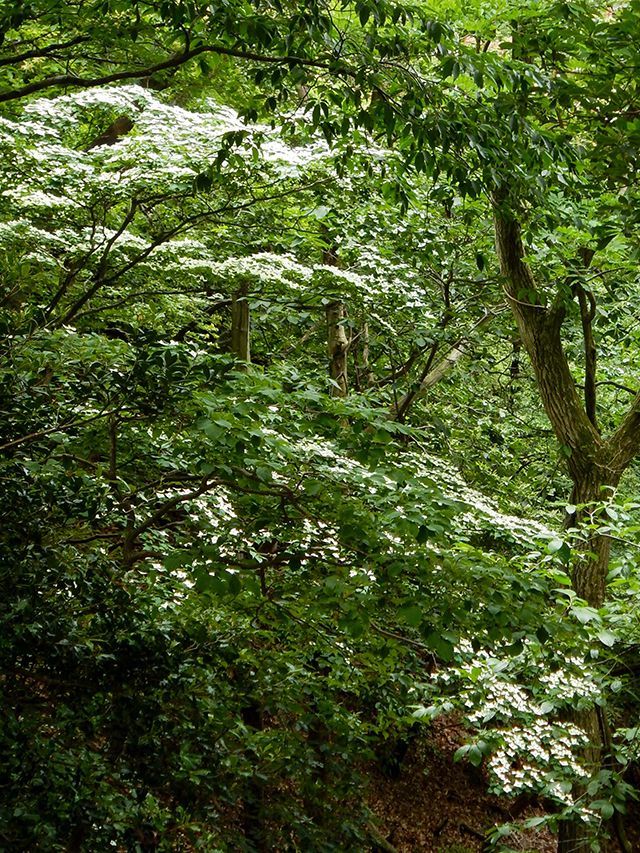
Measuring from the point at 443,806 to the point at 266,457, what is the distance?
28.1 feet

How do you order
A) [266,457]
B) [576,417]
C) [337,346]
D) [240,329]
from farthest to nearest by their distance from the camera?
[337,346]
[240,329]
[576,417]
[266,457]

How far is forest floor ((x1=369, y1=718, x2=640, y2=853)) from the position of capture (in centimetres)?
947

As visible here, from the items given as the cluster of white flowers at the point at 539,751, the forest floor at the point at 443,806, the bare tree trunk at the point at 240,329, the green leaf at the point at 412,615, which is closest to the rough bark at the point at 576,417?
the cluster of white flowers at the point at 539,751

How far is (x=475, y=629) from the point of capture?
3.63m

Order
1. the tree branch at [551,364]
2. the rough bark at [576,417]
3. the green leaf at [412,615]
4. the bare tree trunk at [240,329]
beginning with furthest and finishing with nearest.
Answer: the bare tree trunk at [240,329], the tree branch at [551,364], the rough bark at [576,417], the green leaf at [412,615]

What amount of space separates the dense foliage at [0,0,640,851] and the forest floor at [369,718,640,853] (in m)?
3.24

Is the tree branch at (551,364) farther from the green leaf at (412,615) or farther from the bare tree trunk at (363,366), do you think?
the green leaf at (412,615)

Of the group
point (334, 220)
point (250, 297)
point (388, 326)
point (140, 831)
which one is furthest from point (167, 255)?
point (140, 831)

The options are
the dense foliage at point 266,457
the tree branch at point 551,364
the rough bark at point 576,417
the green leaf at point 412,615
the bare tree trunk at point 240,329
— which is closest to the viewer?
the green leaf at point 412,615

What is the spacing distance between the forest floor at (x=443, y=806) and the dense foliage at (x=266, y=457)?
10.6ft

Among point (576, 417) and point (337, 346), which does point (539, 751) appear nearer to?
point (576, 417)

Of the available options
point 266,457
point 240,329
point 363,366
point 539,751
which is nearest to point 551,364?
point 240,329

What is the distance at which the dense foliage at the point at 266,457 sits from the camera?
3365mm

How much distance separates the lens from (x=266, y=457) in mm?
3371
